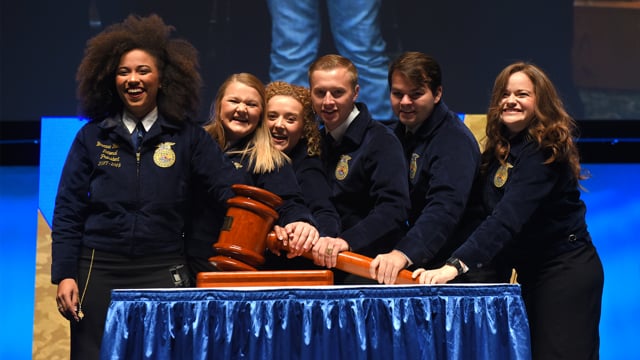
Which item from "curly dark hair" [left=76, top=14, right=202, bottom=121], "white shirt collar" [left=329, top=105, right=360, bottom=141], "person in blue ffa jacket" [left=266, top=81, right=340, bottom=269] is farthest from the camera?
"white shirt collar" [left=329, top=105, right=360, bottom=141]

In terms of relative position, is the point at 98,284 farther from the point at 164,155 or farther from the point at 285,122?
the point at 285,122

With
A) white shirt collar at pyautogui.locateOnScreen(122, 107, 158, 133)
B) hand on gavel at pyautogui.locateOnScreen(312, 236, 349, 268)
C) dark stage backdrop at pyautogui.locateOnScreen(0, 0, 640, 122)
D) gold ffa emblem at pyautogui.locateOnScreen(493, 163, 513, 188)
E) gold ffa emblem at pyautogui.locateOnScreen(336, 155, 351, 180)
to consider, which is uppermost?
dark stage backdrop at pyautogui.locateOnScreen(0, 0, 640, 122)

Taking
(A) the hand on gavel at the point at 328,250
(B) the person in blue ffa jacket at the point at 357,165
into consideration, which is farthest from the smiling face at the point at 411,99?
(A) the hand on gavel at the point at 328,250

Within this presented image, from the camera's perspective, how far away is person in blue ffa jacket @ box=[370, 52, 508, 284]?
3699mm

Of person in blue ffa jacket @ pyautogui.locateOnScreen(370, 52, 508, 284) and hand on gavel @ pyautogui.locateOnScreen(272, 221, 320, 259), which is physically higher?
person in blue ffa jacket @ pyautogui.locateOnScreen(370, 52, 508, 284)

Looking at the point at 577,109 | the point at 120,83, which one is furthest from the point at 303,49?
the point at 120,83

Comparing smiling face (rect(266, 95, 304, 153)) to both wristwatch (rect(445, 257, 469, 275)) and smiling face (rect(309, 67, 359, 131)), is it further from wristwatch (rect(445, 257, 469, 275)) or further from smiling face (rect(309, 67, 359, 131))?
wristwatch (rect(445, 257, 469, 275))

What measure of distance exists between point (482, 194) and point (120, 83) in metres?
1.66

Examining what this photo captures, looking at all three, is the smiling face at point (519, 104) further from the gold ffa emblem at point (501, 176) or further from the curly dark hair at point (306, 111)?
the curly dark hair at point (306, 111)

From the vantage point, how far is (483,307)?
3.09m

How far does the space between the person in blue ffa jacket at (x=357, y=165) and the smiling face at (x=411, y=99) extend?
123mm

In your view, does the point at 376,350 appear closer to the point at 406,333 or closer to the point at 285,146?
the point at 406,333

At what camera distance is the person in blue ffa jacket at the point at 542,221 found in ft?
11.9

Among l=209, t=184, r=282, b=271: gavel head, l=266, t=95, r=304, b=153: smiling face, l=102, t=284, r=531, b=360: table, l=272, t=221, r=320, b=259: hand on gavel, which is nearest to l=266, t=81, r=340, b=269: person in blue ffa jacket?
l=266, t=95, r=304, b=153: smiling face
